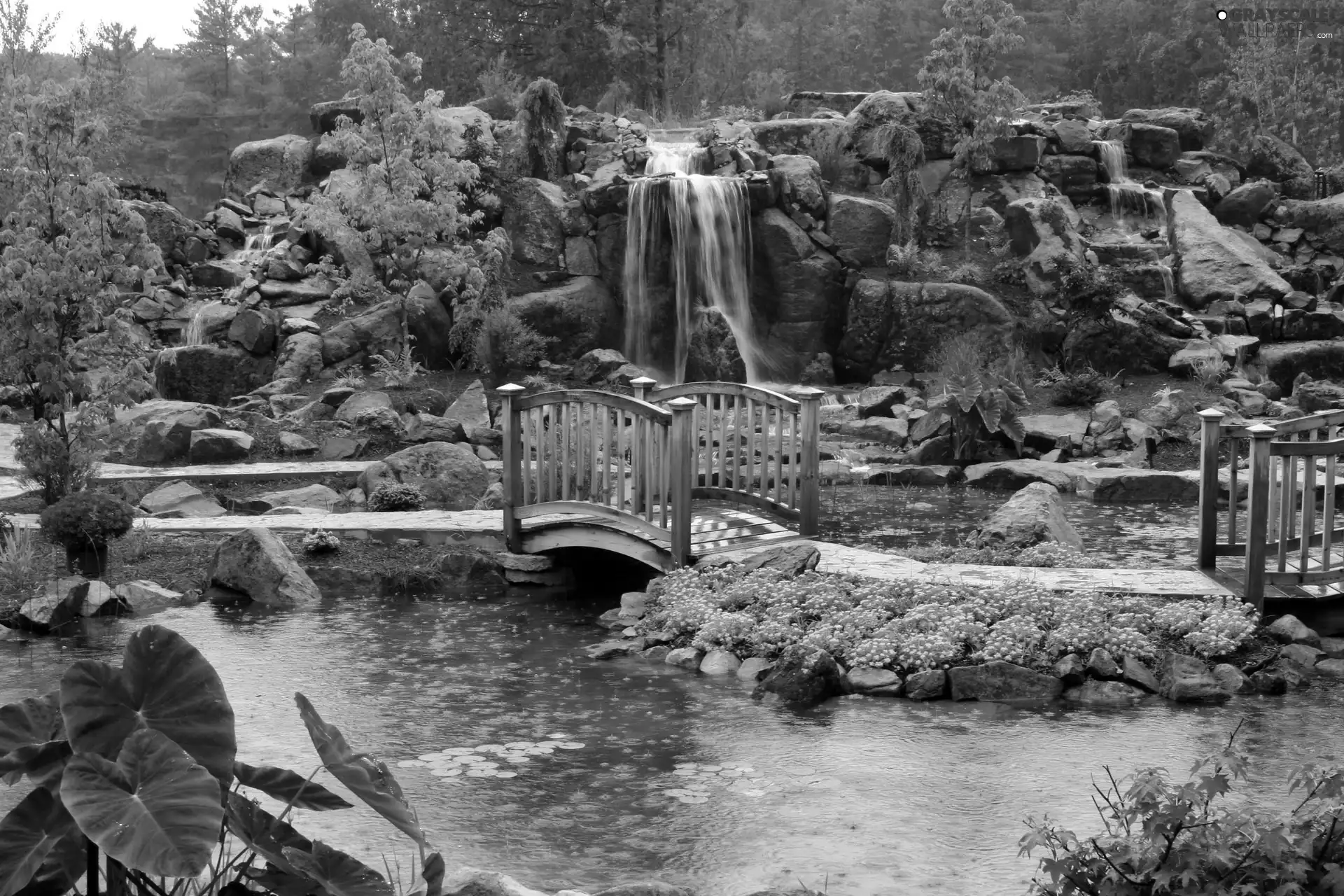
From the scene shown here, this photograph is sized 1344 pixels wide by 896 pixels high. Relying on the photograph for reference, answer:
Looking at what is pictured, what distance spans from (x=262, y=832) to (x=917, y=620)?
520 cm

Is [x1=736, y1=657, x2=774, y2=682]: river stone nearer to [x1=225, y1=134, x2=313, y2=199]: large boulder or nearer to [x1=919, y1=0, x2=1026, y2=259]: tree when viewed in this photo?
[x1=919, y1=0, x2=1026, y2=259]: tree

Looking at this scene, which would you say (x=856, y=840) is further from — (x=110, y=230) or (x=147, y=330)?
(x=147, y=330)

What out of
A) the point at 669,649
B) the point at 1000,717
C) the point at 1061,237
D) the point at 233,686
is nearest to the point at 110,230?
the point at 233,686

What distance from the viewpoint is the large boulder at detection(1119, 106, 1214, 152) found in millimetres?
29156

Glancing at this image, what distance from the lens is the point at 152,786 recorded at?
103 inches

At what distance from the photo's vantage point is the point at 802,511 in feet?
31.2

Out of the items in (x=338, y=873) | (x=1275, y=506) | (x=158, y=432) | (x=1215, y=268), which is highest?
(x=1215, y=268)

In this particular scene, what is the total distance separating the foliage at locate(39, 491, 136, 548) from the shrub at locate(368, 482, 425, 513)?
2669mm

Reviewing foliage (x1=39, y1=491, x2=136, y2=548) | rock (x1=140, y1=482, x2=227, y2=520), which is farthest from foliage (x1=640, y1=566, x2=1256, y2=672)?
rock (x1=140, y1=482, x2=227, y2=520)

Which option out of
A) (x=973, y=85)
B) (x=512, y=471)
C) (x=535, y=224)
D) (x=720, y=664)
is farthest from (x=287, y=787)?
(x=973, y=85)

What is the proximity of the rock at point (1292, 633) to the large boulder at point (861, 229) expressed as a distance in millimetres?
16071

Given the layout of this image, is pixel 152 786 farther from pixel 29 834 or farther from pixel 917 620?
pixel 917 620

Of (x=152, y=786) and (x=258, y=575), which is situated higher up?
(x=152, y=786)

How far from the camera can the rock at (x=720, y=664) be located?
7652mm
